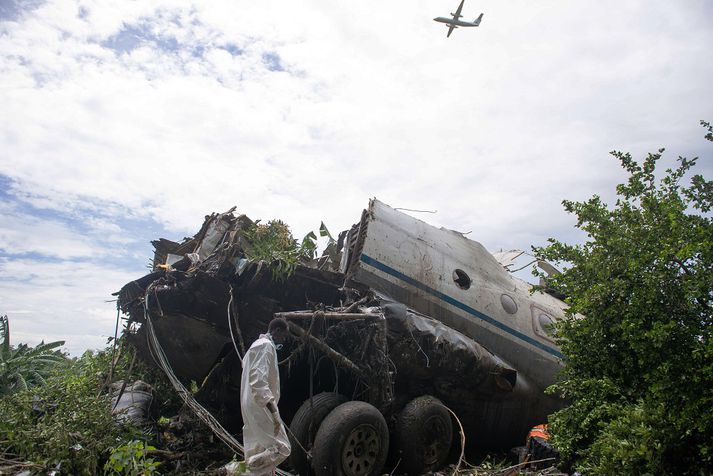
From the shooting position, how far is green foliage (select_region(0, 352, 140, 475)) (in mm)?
5645

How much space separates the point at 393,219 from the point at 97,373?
6.34m

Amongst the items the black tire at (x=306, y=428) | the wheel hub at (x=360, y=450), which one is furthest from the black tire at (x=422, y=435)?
the black tire at (x=306, y=428)

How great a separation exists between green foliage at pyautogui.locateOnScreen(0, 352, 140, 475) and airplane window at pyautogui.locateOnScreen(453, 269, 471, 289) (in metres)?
5.82

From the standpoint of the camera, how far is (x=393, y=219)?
9344 millimetres

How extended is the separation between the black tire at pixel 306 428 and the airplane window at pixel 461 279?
3.72m

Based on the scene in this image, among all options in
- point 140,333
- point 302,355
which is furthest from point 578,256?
point 140,333

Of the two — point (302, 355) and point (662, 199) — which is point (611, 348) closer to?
point (662, 199)

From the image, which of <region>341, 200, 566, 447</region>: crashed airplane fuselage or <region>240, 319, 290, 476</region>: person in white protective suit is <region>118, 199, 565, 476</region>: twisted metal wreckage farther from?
<region>240, 319, 290, 476</region>: person in white protective suit

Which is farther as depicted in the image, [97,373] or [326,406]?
[97,373]

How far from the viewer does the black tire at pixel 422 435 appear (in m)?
6.98

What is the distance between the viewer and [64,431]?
5879 mm

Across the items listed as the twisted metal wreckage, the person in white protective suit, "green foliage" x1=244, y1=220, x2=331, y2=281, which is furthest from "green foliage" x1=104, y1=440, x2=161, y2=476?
"green foliage" x1=244, y1=220, x2=331, y2=281

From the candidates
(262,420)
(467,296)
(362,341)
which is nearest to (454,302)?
(467,296)

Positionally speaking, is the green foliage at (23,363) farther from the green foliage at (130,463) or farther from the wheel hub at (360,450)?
the wheel hub at (360,450)
